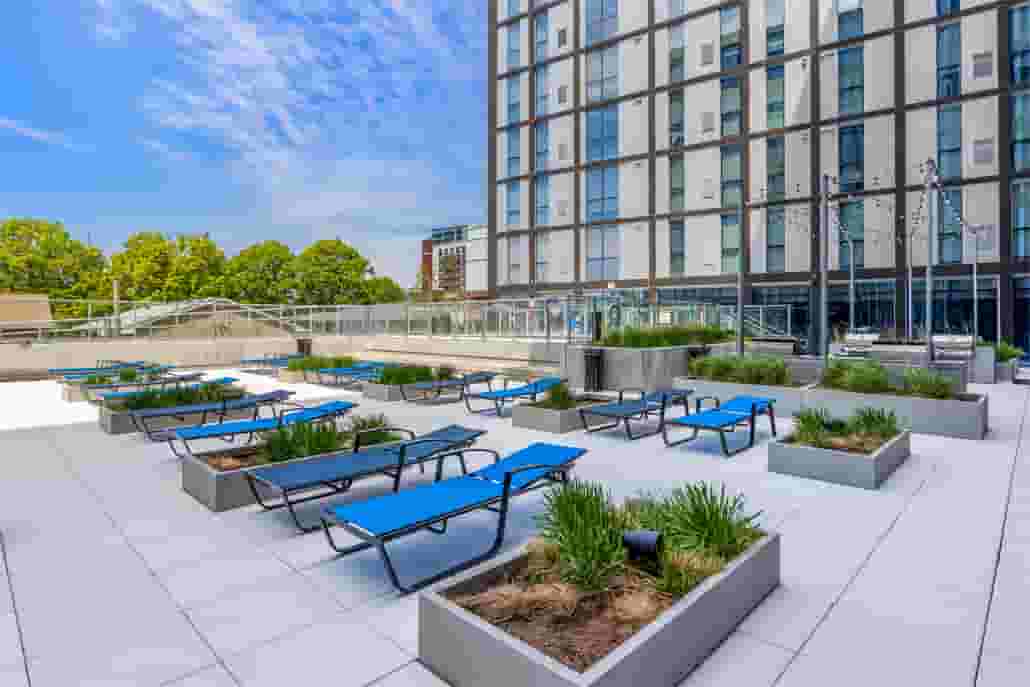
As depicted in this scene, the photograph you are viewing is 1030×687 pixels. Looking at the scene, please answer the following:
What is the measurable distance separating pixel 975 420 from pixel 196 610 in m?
10.0

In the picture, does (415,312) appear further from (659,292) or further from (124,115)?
(124,115)

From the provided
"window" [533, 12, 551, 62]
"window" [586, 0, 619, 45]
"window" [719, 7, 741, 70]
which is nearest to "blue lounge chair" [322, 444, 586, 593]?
Answer: "window" [719, 7, 741, 70]

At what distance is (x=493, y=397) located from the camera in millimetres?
11094

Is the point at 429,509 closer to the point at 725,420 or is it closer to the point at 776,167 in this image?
the point at 725,420

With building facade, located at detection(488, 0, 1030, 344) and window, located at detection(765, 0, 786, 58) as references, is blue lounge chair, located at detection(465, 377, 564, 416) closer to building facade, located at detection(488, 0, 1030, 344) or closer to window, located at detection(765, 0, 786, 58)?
building facade, located at detection(488, 0, 1030, 344)

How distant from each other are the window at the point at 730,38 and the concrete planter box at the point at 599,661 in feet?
122

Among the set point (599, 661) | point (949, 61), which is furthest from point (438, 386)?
point (949, 61)

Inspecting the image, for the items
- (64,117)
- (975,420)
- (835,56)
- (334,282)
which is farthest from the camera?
(334,282)

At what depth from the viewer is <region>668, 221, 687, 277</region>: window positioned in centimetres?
3612

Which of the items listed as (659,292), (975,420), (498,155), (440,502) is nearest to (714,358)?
(975,420)

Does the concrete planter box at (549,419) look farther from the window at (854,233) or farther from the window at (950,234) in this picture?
the window at (950,234)

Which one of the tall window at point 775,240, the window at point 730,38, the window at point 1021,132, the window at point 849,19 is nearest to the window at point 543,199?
the window at point 730,38

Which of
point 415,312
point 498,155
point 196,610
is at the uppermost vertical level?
point 498,155

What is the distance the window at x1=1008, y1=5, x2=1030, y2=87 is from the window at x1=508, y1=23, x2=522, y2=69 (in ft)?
88.6
